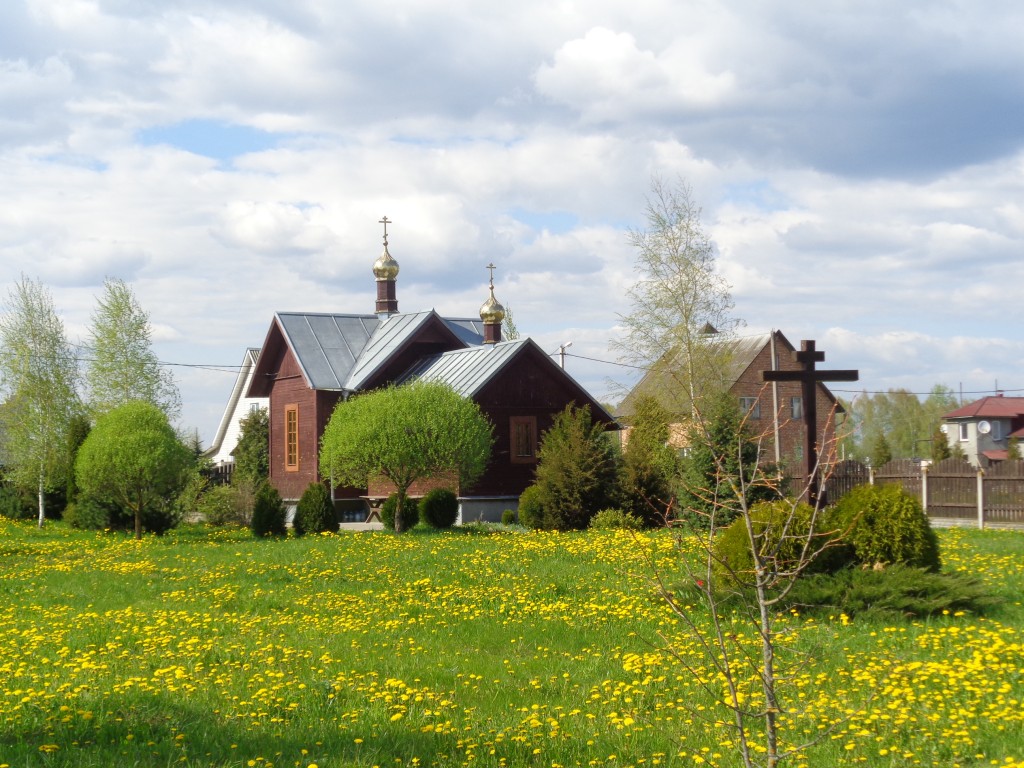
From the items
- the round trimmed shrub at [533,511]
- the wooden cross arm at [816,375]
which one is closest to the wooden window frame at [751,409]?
the wooden cross arm at [816,375]

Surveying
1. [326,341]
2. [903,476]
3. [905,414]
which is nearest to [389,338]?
[326,341]

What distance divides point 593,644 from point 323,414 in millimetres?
24845

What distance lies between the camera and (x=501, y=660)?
9.96 meters

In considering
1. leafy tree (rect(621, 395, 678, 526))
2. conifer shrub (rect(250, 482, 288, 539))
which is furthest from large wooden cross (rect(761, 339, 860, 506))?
conifer shrub (rect(250, 482, 288, 539))

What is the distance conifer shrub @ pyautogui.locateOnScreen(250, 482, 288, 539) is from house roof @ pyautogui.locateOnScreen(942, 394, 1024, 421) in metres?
60.8

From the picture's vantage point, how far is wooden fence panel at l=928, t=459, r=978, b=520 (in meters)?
26.4

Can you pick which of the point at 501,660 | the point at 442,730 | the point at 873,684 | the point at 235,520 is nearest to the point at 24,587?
the point at 501,660

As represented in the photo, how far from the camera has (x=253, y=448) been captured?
44688 millimetres

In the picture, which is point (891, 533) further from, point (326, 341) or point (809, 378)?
point (326, 341)

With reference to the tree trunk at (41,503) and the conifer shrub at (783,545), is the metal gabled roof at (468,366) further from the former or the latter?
the conifer shrub at (783,545)

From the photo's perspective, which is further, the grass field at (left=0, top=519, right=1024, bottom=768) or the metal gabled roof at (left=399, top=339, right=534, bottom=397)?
the metal gabled roof at (left=399, top=339, right=534, bottom=397)

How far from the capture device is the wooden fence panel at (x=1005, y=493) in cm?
2545

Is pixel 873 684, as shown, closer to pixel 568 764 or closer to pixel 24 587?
pixel 568 764

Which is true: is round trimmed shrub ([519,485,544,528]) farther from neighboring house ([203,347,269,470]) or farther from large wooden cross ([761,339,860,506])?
neighboring house ([203,347,269,470])
